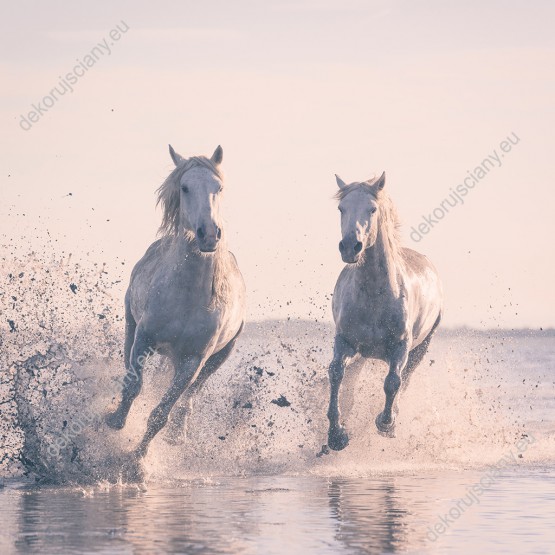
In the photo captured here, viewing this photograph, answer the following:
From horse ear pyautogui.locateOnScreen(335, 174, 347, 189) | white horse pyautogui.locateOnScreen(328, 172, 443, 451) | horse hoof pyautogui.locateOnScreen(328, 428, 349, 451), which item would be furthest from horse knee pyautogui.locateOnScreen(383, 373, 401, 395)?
horse ear pyautogui.locateOnScreen(335, 174, 347, 189)

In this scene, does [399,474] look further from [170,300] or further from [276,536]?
[276,536]

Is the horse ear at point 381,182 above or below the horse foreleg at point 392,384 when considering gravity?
above

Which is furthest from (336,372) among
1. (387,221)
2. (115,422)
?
(115,422)

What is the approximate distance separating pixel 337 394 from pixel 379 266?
1313 mm

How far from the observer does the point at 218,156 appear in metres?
12.5

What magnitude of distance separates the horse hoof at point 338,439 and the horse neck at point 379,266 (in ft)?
4.63

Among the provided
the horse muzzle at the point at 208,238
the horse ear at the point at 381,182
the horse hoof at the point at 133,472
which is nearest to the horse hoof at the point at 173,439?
the horse hoof at the point at 133,472

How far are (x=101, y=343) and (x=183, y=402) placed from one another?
5.11 feet

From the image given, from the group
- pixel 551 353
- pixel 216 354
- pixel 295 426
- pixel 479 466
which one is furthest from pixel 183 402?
pixel 551 353

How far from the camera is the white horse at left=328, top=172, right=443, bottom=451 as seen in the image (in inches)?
524

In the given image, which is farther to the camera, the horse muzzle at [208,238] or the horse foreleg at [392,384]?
the horse foreleg at [392,384]

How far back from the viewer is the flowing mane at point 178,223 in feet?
40.5

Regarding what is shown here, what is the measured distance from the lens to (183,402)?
46.6 ft

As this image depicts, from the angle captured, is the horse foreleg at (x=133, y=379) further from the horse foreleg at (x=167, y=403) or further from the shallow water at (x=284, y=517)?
the shallow water at (x=284, y=517)
